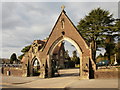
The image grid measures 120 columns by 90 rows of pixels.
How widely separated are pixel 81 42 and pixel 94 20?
70.4 ft

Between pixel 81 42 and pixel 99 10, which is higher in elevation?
pixel 99 10

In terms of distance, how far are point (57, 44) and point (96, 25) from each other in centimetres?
2072

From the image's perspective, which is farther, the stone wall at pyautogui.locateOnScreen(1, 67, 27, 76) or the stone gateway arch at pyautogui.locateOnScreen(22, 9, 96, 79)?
the stone wall at pyautogui.locateOnScreen(1, 67, 27, 76)

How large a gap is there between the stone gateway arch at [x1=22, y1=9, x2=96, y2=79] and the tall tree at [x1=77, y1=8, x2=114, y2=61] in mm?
17747

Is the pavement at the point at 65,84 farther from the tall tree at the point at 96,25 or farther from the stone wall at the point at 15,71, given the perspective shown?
the tall tree at the point at 96,25

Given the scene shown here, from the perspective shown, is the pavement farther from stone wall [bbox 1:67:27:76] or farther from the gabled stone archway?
stone wall [bbox 1:67:27:76]

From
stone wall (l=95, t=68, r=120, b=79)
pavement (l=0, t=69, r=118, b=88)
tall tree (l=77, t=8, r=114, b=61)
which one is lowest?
pavement (l=0, t=69, r=118, b=88)

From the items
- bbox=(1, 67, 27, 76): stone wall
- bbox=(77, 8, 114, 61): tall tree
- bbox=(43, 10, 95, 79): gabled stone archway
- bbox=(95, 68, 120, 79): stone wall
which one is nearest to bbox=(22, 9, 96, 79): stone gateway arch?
bbox=(43, 10, 95, 79): gabled stone archway

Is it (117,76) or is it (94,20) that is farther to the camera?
(94,20)

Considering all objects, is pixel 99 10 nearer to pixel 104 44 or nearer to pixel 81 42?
pixel 104 44

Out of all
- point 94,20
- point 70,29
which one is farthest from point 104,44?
point 70,29

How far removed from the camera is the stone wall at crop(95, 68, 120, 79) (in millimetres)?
18516

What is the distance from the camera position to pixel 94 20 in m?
40.5

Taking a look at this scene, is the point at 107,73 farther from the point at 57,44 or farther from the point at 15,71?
the point at 15,71
